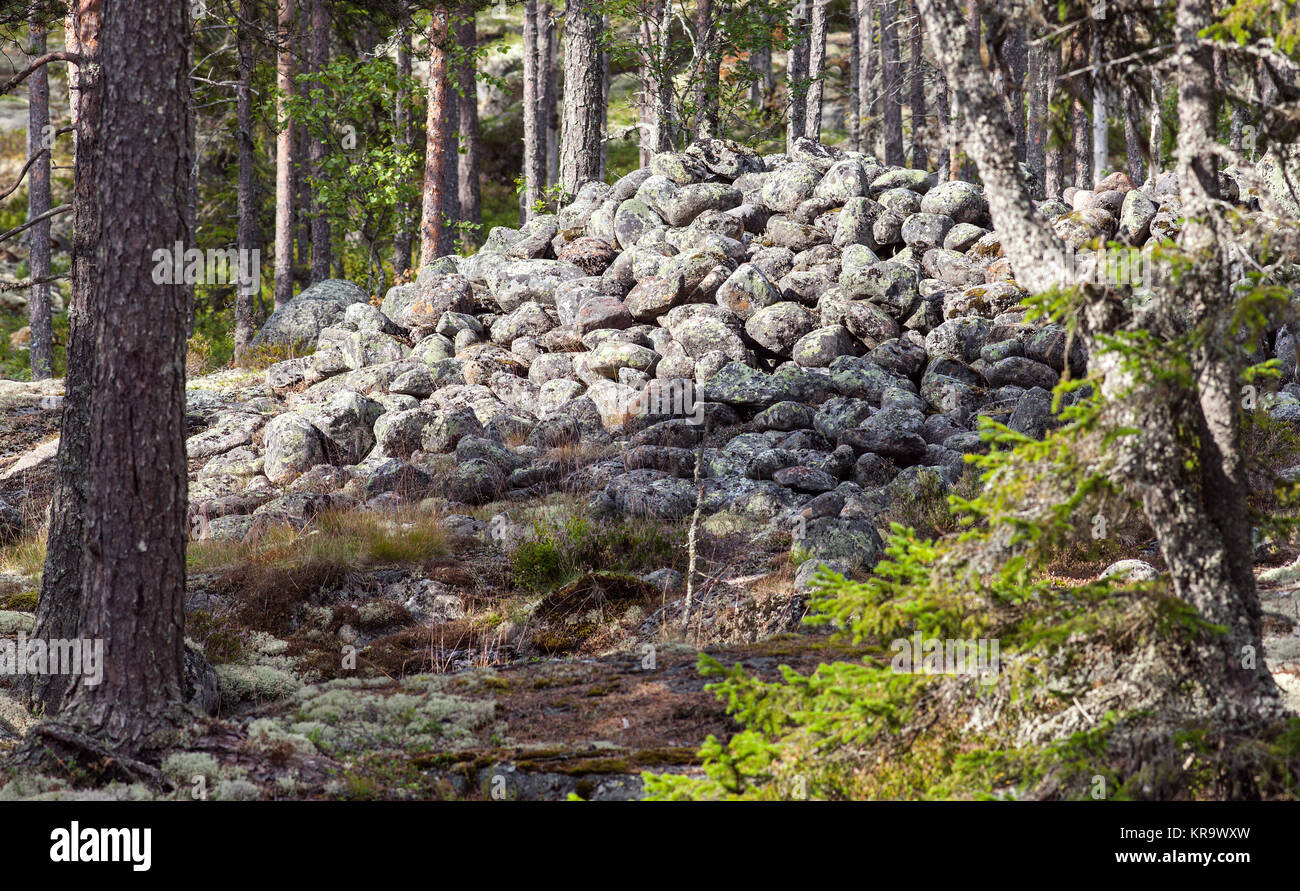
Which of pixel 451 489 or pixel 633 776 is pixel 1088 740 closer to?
pixel 633 776

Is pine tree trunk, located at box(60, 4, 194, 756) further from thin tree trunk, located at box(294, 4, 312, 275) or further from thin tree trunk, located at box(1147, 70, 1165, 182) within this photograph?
thin tree trunk, located at box(294, 4, 312, 275)

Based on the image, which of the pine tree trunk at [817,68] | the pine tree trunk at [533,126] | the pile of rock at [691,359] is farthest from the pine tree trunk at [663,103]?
the pine tree trunk at [817,68]

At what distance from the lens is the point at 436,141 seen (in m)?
20.8

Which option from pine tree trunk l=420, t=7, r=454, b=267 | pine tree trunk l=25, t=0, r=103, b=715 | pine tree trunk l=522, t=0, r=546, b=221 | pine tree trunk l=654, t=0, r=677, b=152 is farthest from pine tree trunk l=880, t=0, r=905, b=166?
pine tree trunk l=25, t=0, r=103, b=715

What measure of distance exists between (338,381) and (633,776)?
1316 centimetres

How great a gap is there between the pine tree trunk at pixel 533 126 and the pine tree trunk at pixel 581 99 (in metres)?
1.35

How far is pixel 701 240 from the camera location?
17.1 metres

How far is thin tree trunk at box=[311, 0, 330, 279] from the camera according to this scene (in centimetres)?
2222

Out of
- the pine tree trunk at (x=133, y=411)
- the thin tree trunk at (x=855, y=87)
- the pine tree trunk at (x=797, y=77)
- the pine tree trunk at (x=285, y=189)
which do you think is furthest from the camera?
the thin tree trunk at (x=855, y=87)

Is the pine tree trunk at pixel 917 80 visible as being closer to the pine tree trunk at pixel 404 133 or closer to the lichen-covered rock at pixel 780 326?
the pine tree trunk at pixel 404 133

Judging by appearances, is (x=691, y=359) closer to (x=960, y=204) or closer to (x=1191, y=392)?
(x=960, y=204)

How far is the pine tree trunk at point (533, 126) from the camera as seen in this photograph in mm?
23172

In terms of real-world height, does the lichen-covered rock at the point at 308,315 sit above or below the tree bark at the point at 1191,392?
above
